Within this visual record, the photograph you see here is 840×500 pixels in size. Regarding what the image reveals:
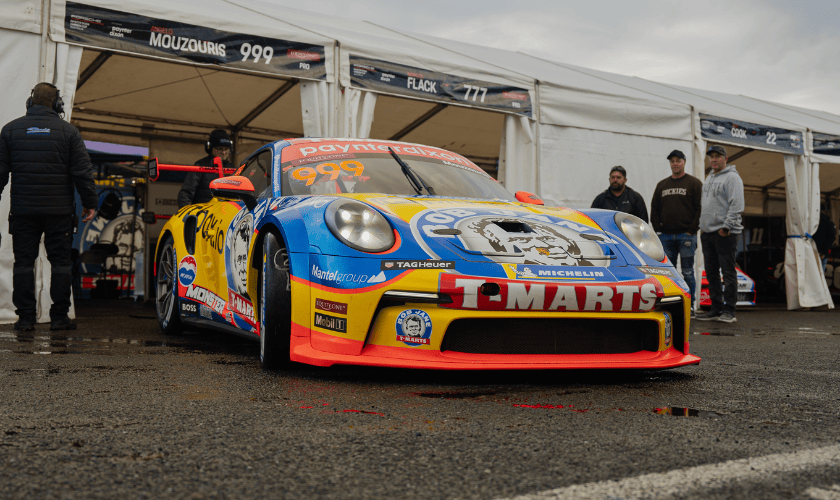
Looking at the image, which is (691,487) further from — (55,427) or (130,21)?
(130,21)

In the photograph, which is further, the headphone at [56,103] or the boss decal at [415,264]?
the headphone at [56,103]

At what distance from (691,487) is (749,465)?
9.4 inches

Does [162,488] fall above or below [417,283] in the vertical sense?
below

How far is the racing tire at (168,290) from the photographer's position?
4.63 meters

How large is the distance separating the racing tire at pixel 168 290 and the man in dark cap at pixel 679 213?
464 cm

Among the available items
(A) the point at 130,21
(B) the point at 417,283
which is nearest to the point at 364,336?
(B) the point at 417,283

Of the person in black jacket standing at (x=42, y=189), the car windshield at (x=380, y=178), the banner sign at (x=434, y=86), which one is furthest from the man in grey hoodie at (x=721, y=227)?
the person in black jacket standing at (x=42, y=189)

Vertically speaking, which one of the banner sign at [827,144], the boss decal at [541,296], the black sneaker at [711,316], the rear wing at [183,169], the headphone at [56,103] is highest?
the banner sign at [827,144]

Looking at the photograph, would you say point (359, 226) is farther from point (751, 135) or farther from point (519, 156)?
point (751, 135)

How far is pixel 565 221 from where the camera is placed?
3.20 meters

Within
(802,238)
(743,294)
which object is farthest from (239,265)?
(802,238)

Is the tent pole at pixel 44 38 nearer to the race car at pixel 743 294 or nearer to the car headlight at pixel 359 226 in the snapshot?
the car headlight at pixel 359 226

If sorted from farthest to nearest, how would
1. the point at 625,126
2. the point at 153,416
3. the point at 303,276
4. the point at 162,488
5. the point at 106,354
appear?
1. the point at 625,126
2. the point at 106,354
3. the point at 303,276
4. the point at 153,416
5. the point at 162,488

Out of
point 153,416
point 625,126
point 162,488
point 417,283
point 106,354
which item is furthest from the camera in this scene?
point 625,126
